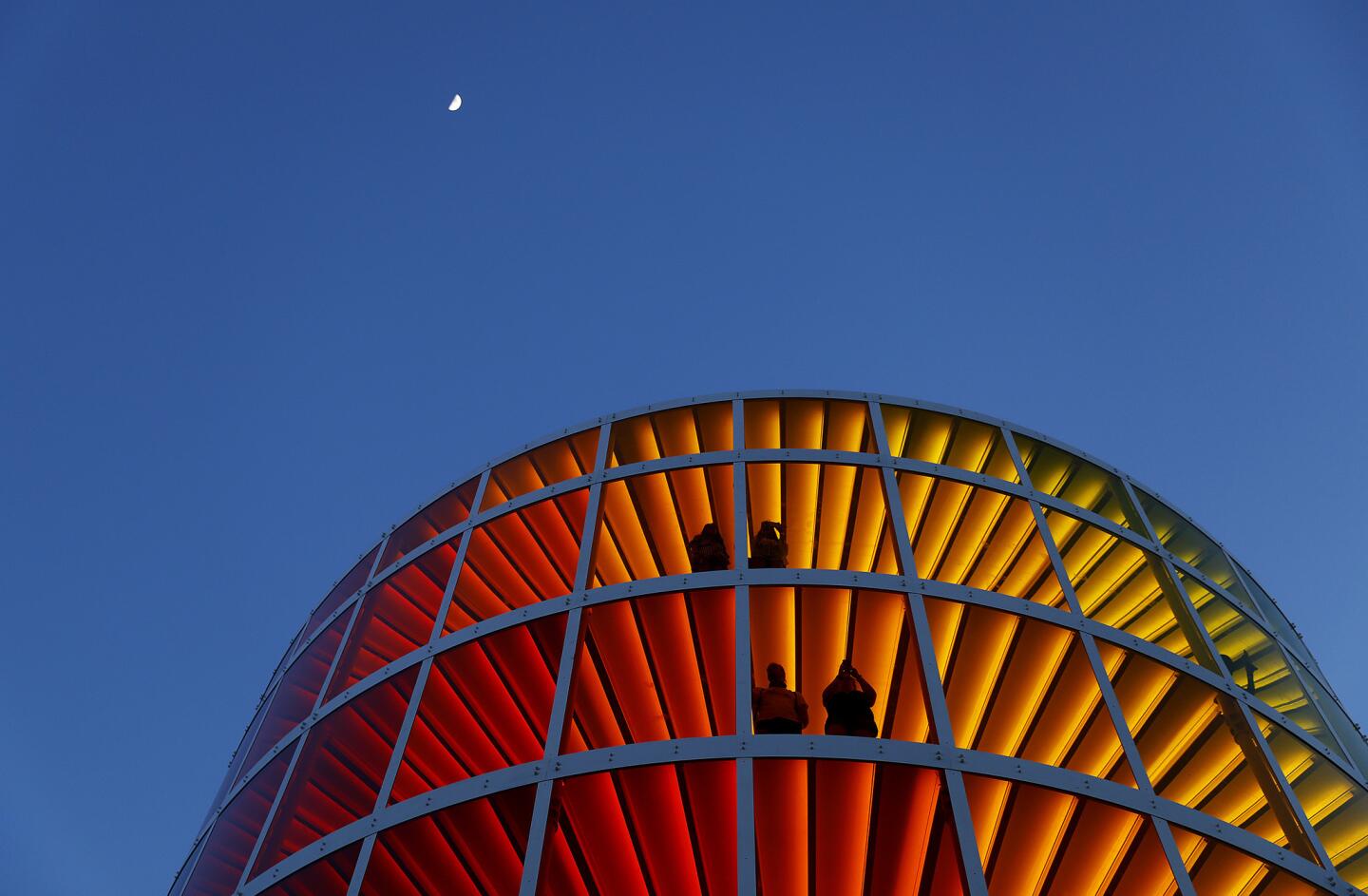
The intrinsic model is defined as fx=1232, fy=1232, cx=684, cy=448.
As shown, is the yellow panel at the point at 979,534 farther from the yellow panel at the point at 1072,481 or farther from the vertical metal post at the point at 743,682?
the vertical metal post at the point at 743,682

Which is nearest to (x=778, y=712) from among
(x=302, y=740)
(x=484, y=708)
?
(x=484, y=708)

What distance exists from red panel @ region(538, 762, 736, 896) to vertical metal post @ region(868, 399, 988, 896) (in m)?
2.13

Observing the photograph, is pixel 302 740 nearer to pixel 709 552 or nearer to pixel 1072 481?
pixel 709 552

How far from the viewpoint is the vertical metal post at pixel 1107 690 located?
1177cm

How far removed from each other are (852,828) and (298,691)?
9.82 m

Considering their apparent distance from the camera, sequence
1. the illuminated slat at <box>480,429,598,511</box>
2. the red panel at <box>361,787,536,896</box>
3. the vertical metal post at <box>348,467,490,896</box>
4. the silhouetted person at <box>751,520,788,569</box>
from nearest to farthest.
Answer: the red panel at <box>361,787,536,896</box>, the vertical metal post at <box>348,467,490,896</box>, the silhouetted person at <box>751,520,788,569</box>, the illuminated slat at <box>480,429,598,511</box>

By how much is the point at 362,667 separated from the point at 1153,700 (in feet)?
34.2

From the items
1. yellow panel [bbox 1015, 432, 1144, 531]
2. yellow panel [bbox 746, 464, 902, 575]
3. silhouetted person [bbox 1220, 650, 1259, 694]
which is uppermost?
yellow panel [bbox 1015, 432, 1144, 531]

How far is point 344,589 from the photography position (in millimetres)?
20125

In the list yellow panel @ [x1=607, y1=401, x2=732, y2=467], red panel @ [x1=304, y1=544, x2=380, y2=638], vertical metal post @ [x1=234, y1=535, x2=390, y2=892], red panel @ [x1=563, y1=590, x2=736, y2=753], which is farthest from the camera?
red panel @ [x1=304, y1=544, x2=380, y2=638]

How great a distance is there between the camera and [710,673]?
1434cm

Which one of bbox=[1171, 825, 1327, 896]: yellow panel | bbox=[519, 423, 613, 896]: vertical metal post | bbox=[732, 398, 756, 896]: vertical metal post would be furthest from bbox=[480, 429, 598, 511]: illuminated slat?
bbox=[1171, 825, 1327, 896]: yellow panel

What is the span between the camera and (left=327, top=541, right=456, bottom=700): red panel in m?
17.5

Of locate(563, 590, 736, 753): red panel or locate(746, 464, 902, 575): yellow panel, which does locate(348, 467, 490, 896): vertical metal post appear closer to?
locate(563, 590, 736, 753): red panel
